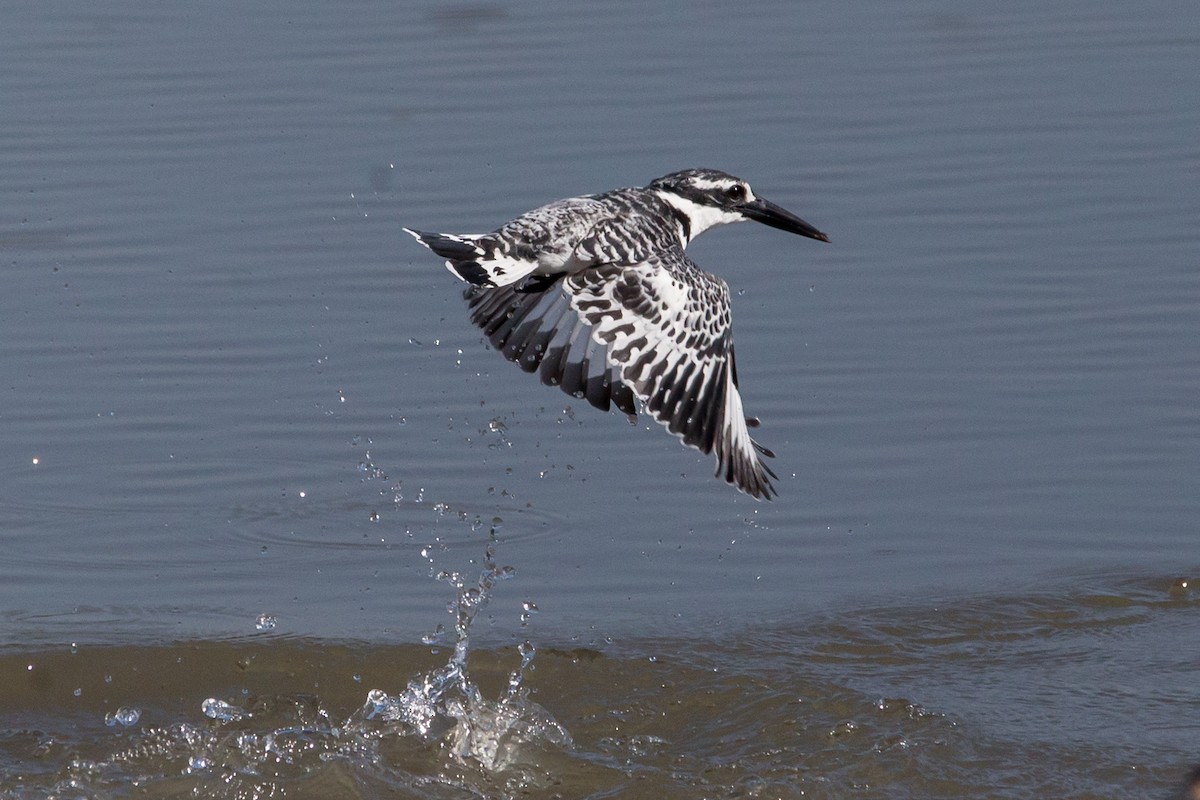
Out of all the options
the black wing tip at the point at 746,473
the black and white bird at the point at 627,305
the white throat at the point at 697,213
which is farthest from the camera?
the white throat at the point at 697,213

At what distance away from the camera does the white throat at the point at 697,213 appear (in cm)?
689

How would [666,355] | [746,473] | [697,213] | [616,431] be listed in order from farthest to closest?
[616,431], [697,213], [666,355], [746,473]

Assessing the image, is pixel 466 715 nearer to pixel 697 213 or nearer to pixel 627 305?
pixel 627 305

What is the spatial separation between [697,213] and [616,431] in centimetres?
121

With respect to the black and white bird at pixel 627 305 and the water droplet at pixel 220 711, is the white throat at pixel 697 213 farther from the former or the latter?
the water droplet at pixel 220 711

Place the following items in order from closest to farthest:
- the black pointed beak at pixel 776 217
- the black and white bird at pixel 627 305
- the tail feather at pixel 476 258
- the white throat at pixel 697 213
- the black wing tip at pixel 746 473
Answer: the black wing tip at pixel 746 473 < the black and white bird at pixel 627 305 < the tail feather at pixel 476 258 < the white throat at pixel 697 213 < the black pointed beak at pixel 776 217

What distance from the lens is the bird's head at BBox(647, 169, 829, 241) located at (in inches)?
272

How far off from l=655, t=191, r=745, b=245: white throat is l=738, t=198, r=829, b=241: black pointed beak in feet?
0.31

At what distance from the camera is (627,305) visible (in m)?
5.91

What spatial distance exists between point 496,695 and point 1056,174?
4856 mm

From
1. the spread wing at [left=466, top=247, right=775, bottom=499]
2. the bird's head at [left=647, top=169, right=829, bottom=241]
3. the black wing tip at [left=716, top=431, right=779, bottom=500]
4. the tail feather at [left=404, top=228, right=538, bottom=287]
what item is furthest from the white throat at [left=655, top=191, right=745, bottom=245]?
the black wing tip at [left=716, top=431, right=779, bottom=500]

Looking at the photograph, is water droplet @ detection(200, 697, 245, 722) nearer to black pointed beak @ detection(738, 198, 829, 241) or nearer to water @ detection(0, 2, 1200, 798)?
water @ detection(0, 2, 1200, 798)

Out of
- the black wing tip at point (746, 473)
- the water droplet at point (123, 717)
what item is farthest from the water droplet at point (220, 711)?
the black wing tip at point (746, 473)

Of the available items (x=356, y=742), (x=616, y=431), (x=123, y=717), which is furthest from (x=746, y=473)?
(x=616, y=431)
